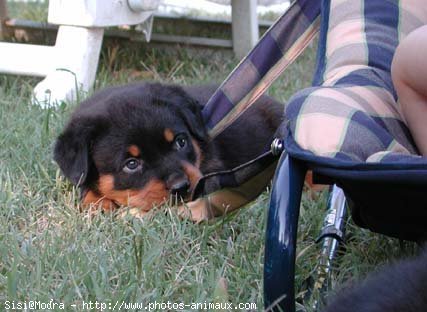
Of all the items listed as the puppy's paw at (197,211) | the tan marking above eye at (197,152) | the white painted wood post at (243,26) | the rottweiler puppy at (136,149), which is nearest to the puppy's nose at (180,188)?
the rottweiler puppy at (136,149)

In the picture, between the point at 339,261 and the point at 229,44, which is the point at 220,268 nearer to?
the point at 339,261

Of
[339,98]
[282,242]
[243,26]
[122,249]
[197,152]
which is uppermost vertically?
[339,98]

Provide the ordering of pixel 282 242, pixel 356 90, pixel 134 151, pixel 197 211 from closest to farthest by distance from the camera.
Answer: pixel 282 242, pixel 356 90, pixel 197 211, pixel 134 151

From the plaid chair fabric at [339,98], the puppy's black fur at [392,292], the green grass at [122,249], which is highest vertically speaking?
the plaid chair fabric at [339,98]

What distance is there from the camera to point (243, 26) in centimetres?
482

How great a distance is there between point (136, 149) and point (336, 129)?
101cm

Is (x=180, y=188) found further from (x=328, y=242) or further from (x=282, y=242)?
(x=282, y=242)

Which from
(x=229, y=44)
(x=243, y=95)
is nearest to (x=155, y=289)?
(x=243, y=95)

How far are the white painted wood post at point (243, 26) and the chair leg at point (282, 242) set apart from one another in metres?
3.06

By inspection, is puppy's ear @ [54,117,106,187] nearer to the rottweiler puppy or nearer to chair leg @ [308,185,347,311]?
the rottweiler puppy

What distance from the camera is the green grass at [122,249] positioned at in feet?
6.51

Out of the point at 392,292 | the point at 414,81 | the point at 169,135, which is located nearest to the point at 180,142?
the point at 169,135

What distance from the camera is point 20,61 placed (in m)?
3.92

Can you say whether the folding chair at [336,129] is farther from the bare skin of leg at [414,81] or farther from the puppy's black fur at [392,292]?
the puppy's black fur at [392,292]
